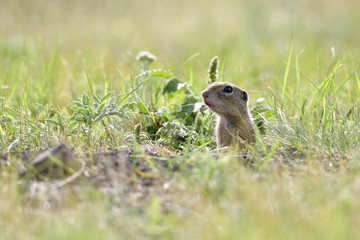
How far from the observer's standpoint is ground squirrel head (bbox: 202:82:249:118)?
433cm

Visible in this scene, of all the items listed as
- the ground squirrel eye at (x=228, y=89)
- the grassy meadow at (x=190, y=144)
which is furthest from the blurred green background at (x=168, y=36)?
the ground squirrel eye at (x=228, y=89)

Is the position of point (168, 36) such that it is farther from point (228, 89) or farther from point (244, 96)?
point (228, 89)

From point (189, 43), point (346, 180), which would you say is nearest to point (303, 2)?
point (189, 43)

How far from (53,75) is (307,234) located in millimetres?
3862

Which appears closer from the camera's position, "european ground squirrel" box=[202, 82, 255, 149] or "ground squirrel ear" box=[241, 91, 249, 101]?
"european ground squirrel" box=[202, 82, 255, 149]

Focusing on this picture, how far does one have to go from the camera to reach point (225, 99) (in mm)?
4492

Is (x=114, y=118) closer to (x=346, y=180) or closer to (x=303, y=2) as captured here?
(x=346, y=180)

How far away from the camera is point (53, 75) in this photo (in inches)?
216

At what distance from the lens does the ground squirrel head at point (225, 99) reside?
14.2ft

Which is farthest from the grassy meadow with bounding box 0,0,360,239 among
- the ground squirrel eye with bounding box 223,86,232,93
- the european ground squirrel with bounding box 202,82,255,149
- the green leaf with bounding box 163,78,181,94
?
the ground squirrel eye with bounding box 223,86,232,93

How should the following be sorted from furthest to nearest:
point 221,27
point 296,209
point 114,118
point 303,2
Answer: point 303,2, point 221,27, point 114,118, point 296,209

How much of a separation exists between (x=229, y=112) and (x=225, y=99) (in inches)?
5.3

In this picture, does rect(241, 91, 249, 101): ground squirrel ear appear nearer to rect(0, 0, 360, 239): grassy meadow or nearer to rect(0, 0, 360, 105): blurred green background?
rect(0, 0, 360, 239): grassy meadow

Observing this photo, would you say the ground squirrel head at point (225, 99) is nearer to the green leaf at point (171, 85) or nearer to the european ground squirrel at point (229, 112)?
the european ground squirrel at point (229, 112)
